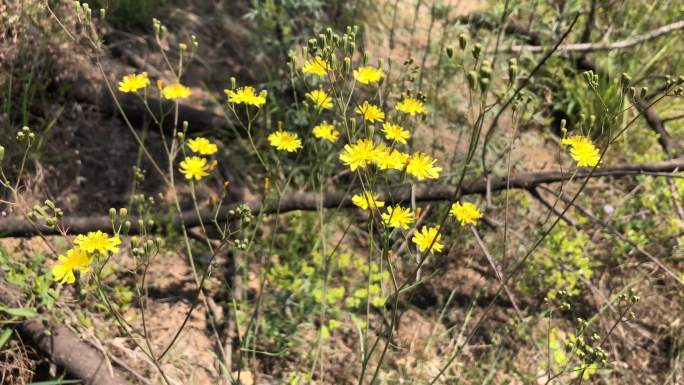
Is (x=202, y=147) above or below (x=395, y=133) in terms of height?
below

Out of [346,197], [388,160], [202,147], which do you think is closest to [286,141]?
[202,147]

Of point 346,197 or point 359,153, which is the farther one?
point 346,197

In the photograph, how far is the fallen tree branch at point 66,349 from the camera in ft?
5.85

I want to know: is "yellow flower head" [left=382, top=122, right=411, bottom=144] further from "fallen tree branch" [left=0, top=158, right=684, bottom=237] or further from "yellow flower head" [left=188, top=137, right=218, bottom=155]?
"yellow flower head" [left=188, top=137, right=218, bottom=155]

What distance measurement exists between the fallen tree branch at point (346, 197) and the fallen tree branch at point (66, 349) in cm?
29

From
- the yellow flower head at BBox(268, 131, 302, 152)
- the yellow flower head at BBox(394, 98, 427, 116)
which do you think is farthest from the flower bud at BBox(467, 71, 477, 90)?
the yellow flower head at BBox(268, 131, 302, 152)

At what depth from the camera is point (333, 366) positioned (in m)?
2.21

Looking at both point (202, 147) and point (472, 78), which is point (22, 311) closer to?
point (202, 147)

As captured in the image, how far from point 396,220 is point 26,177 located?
5.92ft

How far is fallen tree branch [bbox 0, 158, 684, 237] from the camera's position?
2.12 m

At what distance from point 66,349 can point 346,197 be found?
1.14m

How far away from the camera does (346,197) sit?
7.27 ft

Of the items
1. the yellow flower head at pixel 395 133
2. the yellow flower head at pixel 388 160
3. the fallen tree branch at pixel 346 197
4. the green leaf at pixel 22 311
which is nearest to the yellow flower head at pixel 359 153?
the yellow flower head at pixel 388 160

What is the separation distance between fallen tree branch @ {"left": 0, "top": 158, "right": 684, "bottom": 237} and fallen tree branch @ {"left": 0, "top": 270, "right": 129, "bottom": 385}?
0.96 ft
